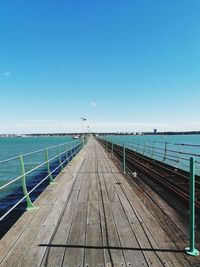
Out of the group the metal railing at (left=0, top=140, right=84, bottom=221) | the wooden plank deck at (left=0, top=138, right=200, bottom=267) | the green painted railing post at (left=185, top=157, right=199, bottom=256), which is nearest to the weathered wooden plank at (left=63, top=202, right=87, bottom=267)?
the wooden plank deck at (left=0, top=138, right=200, bottom=267)

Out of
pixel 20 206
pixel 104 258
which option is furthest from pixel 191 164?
pixel 20 206

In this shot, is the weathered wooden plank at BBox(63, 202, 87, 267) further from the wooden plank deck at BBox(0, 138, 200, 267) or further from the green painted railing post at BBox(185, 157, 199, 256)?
the green painted railing post at BBox(185, 157, 199, 256)

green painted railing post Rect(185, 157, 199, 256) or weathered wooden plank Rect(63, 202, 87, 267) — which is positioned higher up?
green painted railing post Rect(185, 157, 199, 256)

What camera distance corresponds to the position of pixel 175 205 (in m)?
4.86

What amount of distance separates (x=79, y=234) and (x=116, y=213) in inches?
42.6

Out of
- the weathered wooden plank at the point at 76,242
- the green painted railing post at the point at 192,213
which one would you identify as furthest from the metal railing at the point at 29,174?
the green painted railing post at the point at 192,213

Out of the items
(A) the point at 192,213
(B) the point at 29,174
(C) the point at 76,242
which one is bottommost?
(B) the point at 29,174

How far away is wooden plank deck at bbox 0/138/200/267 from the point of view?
281 centimetres

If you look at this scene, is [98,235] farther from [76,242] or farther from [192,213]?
[192,213]

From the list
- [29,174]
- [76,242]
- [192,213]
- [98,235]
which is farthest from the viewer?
[29,174]

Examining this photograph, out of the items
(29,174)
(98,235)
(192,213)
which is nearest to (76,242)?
(98,235)

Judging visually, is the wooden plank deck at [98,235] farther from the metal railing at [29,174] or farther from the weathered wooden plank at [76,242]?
the metal railing at [29,174]

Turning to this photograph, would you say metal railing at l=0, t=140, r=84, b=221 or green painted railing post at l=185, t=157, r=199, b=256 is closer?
green painted railing post at l=185, t=157, r=199, b=256

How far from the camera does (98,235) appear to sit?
11.3 feet
